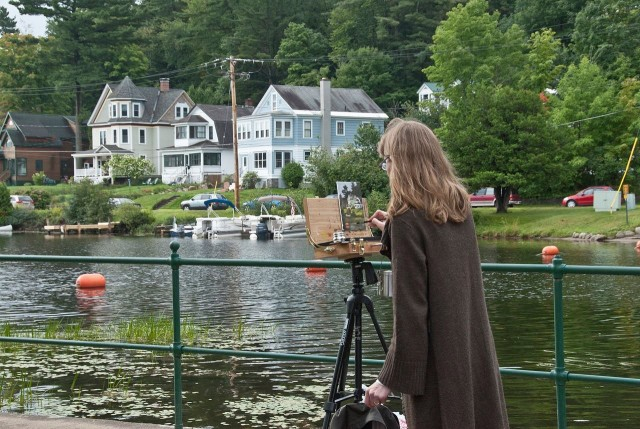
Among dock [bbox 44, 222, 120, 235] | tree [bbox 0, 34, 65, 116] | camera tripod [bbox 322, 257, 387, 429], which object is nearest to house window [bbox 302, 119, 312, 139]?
dock [bbox 44, 222, 120, 235]

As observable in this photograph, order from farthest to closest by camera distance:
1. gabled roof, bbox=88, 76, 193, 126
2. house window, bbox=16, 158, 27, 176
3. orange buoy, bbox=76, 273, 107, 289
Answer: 1. house window, bbox=16, 158, 27, 176
2. gabled roof, bbox=88, 76, 193, 126
3. orange buoy, bbox=76, 273, 107, 289

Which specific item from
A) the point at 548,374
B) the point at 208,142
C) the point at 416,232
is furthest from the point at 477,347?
the point at 208,142

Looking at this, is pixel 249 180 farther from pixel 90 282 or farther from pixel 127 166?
pixel 90 282

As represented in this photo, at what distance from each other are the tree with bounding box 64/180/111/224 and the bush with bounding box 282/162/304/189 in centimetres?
1474

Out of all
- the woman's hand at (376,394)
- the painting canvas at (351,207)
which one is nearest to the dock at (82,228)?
the painting canvas at (351,207)

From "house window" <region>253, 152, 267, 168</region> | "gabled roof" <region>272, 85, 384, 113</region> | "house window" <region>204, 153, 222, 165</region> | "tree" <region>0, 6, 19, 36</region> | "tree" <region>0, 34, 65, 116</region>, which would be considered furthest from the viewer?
"tree" <region>0, 6, 19, 36</region>

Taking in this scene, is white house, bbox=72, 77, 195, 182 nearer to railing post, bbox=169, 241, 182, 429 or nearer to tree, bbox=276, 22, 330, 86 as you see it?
tree, bbox=276, 22, 330, 86

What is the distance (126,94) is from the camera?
92.9 meters

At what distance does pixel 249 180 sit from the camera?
77000 millimetres

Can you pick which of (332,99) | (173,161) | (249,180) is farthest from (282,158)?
(173,161)

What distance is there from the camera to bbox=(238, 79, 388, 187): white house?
79.3 metres

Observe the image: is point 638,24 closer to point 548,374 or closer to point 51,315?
point 51,315

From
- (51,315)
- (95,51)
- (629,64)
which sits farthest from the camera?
(95,51)

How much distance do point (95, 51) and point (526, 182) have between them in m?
59.1
